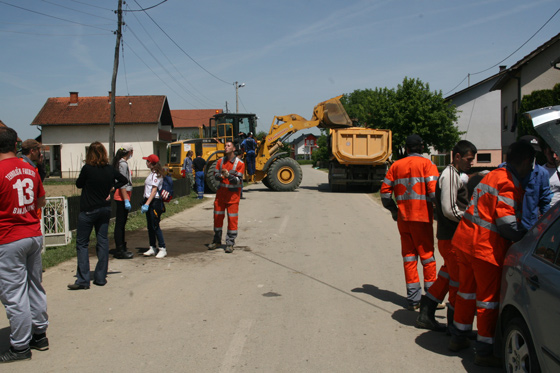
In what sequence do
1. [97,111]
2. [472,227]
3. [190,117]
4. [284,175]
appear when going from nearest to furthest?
[472,227]
[284,175]
[97,111]
[190,117]

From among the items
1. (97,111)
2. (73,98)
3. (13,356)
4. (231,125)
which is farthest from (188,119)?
(13,356)

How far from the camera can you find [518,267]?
11.7ft

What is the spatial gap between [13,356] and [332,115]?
736 inches

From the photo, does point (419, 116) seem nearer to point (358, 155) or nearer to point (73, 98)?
point (358, 155)

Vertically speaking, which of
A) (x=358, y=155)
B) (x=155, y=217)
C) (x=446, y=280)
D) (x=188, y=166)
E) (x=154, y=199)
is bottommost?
(x=446, y=280)

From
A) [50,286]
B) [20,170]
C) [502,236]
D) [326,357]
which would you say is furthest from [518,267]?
[50,286]

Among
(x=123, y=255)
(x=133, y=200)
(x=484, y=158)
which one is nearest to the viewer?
(x=123, y=255)

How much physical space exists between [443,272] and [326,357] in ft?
5.07

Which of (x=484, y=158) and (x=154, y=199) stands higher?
(x=484, y=158)

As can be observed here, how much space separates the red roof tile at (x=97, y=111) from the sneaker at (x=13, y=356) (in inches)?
1698

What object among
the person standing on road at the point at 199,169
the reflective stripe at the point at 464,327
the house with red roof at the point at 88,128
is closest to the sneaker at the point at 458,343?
the reflective stripe at the point at 464,327

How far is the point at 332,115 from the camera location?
2180cm

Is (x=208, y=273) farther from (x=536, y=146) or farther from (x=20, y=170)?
(x=536, y=146)

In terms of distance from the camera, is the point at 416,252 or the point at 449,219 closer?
the point at 449,219
